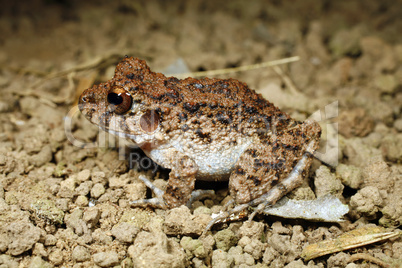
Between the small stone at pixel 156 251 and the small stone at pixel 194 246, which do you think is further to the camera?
the small stone at pixel 194 246

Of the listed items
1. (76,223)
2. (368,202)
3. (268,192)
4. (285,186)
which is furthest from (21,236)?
(368,202)

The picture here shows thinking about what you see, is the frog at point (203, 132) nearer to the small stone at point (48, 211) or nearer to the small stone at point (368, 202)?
the small stone at point (368, 202)

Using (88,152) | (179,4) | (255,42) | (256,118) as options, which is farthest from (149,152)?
(179,4)

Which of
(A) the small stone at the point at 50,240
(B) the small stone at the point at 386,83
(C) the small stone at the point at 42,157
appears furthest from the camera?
(B) the small stone at the point at 386,83

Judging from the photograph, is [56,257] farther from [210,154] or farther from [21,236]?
[210,154]

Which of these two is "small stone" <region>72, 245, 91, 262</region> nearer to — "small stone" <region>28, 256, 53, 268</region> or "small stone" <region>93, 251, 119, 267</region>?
"small stone" <region>93, 251, 119, 267</region>

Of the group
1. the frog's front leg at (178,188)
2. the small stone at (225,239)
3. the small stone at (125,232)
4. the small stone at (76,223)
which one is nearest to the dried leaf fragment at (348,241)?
the small stone at (225,239)

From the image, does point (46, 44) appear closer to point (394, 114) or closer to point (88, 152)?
point (88, 152)
